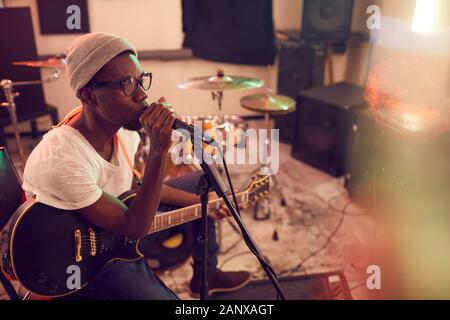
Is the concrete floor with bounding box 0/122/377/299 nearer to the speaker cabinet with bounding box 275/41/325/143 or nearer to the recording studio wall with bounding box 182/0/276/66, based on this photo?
the speaker cabinet with bounding box 275/41/325/143

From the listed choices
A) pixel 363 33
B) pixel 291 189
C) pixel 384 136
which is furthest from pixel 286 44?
pixel 384 136

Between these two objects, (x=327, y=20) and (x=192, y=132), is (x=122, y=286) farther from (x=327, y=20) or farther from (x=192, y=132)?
(x=327, y=20)

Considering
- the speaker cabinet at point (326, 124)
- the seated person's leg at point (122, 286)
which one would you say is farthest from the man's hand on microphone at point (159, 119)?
the speaker cabinet at point (326, 124)

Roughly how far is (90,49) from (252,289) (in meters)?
1.52

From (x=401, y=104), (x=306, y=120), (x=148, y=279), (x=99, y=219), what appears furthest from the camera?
(x=306, y=120)

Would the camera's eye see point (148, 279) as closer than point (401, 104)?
Yes

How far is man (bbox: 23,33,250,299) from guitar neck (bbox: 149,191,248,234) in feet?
0.59

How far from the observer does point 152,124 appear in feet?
4.20

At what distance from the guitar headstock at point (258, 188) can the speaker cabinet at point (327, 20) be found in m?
2.39

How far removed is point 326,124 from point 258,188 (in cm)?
194

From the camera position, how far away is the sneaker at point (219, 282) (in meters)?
2.27

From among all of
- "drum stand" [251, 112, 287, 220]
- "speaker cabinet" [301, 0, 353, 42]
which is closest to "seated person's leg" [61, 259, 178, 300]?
"drum stand" [251, 112, 287, 220]

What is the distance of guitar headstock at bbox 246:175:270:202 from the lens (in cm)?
193

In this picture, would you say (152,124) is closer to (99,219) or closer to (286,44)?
(99,219)
